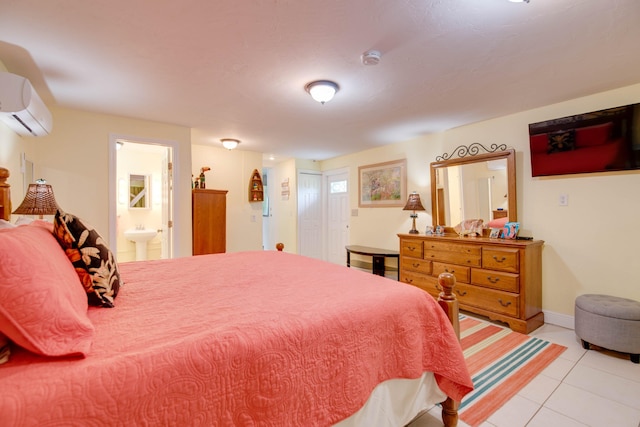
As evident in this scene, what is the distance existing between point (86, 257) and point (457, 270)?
336 cm

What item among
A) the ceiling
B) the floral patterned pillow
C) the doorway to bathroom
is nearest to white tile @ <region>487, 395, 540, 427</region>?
the floral patterned pillow

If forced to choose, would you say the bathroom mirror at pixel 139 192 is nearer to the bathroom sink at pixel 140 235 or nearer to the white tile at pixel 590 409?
the bathroom sink at pixel 140 235

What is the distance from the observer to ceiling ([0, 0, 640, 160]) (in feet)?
5.13

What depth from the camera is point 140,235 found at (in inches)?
178

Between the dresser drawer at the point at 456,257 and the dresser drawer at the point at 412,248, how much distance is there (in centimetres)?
10

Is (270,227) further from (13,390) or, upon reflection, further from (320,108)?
(13,390)

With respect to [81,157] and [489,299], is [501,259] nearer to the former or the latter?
[489,299]

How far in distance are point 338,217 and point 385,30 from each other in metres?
Result: 4.37

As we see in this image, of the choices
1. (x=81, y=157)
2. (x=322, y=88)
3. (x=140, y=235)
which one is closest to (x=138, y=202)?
(x=140, y=235)

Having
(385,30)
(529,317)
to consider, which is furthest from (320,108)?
(529,317)

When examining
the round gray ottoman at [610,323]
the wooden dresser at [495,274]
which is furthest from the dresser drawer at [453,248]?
the round gray ottoman at [610,323]

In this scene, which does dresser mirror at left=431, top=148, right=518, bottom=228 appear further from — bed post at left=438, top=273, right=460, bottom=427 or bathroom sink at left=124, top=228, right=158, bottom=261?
bathroom sink at left=124, top=228, right=158, bottom=261

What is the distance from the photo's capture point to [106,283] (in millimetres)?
1232

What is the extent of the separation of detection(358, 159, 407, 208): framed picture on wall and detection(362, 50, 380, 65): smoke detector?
263cm
